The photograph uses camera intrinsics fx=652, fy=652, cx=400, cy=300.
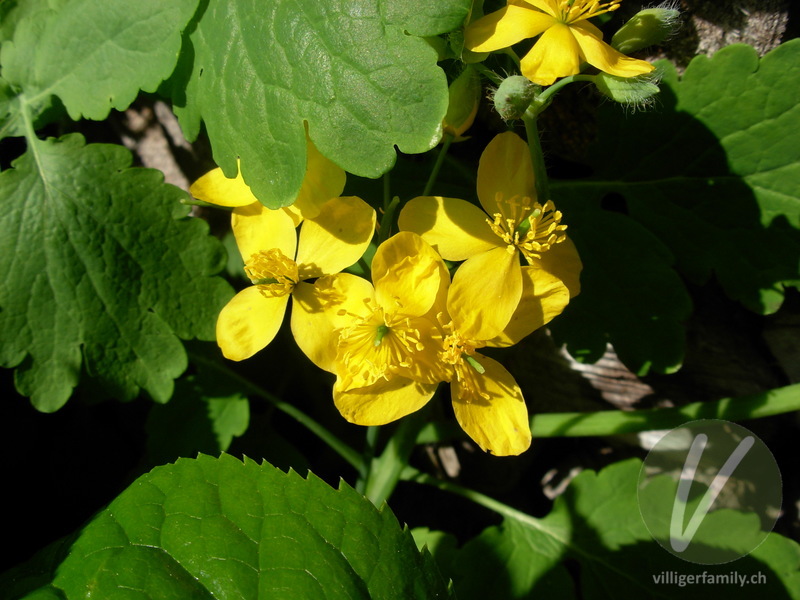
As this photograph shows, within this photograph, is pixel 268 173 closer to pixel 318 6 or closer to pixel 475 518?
pixel 318 6

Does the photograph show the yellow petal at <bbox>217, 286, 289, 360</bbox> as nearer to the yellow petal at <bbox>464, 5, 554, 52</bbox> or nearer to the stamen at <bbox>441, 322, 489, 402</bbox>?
the stamen at <bbox>441, 322, 489, 402</bbox>

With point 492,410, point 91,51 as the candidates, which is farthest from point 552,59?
point 91,51

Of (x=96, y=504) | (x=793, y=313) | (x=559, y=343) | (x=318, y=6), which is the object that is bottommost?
(x=96, y=504)

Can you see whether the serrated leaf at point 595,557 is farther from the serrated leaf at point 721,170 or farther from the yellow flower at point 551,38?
the yellow flower at point 551,38

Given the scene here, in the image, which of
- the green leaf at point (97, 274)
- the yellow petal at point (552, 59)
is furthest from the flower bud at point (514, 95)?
the green leaf at point (97, 274)

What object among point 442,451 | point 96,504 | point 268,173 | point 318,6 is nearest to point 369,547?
point 268,173

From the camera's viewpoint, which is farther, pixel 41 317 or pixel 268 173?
pixel 41 317

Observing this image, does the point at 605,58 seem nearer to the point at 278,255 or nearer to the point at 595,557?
the point at 278,255
